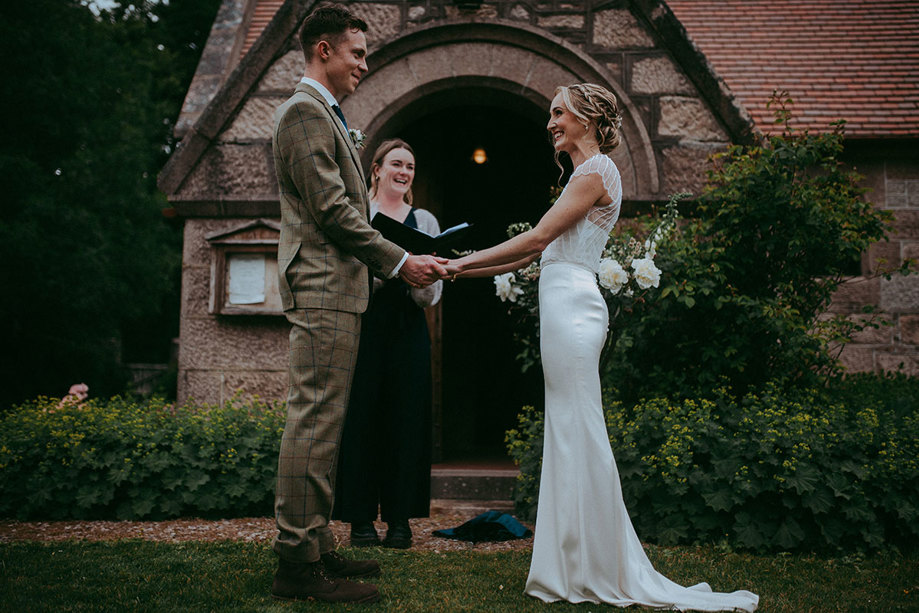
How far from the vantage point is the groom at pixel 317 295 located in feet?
9.46

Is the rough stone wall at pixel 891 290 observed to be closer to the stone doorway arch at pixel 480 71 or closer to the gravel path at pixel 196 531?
the stone doorway arch at pixel 480 71

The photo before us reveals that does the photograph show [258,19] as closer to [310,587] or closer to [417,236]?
[417,236]

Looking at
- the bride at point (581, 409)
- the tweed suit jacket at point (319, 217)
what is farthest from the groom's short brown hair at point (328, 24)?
the bride at point (581, 409)

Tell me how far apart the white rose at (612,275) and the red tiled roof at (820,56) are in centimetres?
379

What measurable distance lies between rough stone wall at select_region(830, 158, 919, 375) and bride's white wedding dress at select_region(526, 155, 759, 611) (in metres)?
4.98

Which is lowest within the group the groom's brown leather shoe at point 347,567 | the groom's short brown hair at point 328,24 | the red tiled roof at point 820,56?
the groom's brown leather shoe at point 347,567

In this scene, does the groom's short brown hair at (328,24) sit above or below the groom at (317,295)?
above

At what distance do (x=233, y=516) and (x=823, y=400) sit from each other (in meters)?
4.11

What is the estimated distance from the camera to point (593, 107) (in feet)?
10.4

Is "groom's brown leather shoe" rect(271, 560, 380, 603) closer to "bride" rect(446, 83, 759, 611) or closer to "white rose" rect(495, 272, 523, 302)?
"bride" rect(446, 83, 759, 611)

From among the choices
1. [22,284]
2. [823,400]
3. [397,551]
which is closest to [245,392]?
[397,551]

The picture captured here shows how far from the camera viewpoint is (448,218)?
31.9ft

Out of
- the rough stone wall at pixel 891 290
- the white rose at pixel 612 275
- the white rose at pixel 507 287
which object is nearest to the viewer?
the white rose at pixel 612 275

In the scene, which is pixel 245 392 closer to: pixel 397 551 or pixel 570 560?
pixel 397 551
